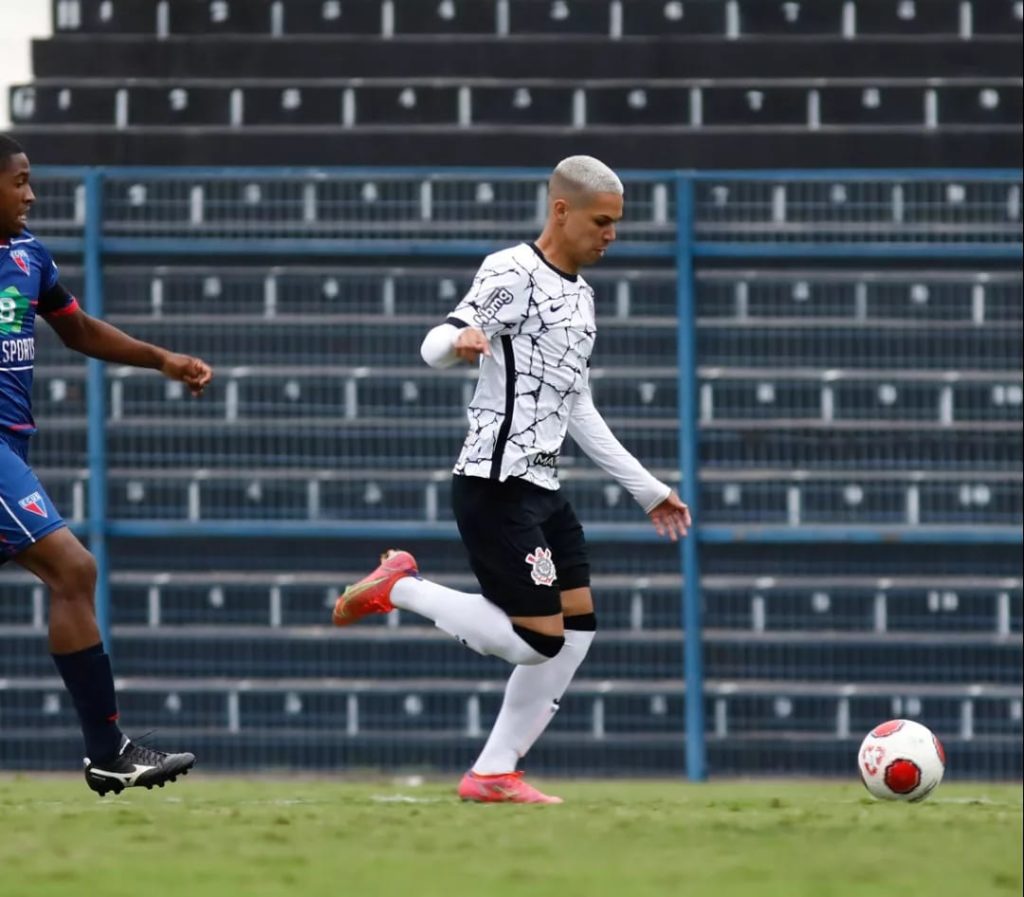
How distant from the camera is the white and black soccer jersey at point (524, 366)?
680 centimetres

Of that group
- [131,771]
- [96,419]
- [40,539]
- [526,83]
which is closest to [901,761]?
[131,771]

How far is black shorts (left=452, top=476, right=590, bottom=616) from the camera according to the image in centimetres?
A: 688

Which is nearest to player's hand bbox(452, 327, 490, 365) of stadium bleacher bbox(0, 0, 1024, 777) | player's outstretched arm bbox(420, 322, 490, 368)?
player's outstretched arm bbox(420, 322, 490, 368)

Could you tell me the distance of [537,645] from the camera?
22.8ft

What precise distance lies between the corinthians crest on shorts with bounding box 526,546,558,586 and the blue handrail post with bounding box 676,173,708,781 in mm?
4929

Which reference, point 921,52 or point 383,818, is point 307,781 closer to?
point 383,818

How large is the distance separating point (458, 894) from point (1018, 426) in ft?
26.5

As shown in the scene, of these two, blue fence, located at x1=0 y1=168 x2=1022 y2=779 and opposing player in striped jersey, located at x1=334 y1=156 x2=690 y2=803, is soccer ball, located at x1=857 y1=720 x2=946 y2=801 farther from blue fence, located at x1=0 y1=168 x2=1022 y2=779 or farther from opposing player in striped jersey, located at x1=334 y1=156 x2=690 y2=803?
blue fence, located at x1=0 y1=168 x2=1022 y2=779

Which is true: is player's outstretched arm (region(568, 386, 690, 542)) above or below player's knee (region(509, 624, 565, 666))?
above

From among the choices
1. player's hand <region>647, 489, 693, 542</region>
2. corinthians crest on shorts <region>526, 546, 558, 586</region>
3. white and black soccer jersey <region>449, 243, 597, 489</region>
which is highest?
white and black soccer jersey <region>449, 243, 597, 489</region>

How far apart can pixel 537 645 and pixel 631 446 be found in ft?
16.7

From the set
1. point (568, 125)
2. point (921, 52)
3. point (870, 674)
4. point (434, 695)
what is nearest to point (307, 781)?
point (434, 695)

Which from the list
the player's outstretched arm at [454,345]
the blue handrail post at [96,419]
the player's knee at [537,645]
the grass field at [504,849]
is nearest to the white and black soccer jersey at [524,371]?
the player's outstretched arm at [454,345]

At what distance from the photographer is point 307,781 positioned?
11.4m
